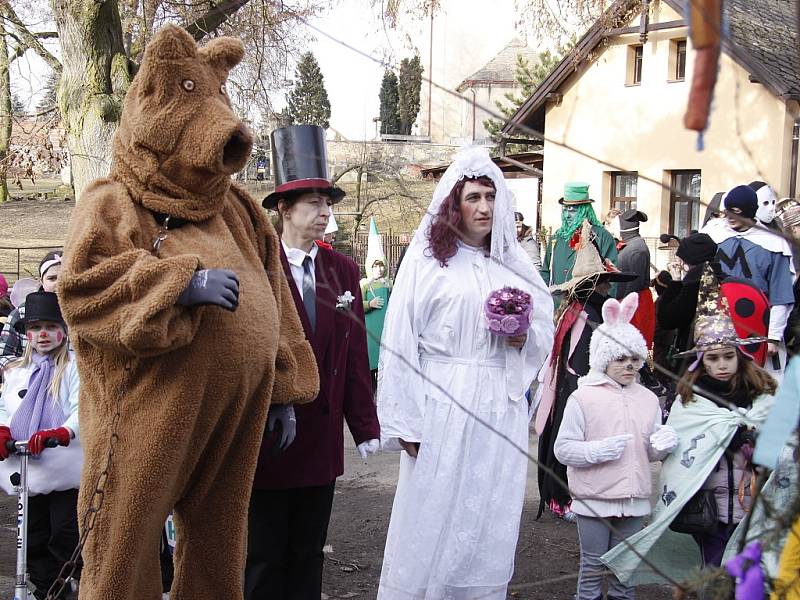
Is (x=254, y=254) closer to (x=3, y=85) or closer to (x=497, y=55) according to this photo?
(x=3, y=85)

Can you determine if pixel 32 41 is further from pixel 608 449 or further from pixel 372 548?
pixel 608 449

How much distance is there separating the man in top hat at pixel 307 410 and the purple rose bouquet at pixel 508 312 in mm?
571

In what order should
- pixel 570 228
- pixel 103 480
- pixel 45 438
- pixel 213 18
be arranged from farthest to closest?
pixel 213 18 → pixel 570 228 → pixel 45 438 → pixel 103 480

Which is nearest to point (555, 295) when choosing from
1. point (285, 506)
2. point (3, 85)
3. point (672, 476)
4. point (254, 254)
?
point (672, 476)

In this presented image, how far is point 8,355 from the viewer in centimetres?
552

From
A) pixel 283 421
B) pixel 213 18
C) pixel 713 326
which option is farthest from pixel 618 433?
pixel 213 18

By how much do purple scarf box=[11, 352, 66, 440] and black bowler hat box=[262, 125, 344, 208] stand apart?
147cm

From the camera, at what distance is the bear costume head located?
2.98 m

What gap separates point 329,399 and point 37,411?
1505 mm

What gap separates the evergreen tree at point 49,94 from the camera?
535 inches

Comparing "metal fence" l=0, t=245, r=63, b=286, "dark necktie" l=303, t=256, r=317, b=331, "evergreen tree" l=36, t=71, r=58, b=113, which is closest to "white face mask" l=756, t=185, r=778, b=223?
"dark necktie" l=303, t=256, r=317, b=331

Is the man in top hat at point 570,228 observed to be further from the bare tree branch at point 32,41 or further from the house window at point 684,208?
the house window at point 684,208

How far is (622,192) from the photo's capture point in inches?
921

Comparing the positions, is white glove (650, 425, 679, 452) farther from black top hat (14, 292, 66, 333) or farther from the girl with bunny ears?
black top hat (14, 292, 66, 333)
